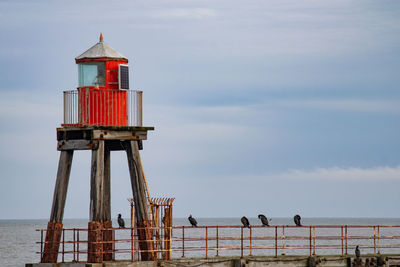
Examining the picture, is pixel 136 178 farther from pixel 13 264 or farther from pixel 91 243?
pixel 13 264

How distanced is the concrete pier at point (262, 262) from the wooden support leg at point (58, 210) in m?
0.73

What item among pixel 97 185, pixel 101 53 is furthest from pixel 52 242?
pixel 101 53

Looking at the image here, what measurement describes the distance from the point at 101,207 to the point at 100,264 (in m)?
2.25

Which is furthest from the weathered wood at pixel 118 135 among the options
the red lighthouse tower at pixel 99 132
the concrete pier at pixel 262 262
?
the concrete pier at pixel 262 262

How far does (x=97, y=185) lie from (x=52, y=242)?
8.22 feet

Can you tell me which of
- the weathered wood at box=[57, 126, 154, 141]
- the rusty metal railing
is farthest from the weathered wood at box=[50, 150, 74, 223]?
the rusty metal railing

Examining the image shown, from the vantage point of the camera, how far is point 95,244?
28.6 m

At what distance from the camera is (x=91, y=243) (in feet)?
93.9

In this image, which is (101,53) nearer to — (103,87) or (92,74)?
(92,74)

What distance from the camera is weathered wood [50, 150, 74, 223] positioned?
2988 centimetres

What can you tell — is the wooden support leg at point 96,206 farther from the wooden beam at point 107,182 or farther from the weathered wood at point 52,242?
the wooden beam at point 107,182

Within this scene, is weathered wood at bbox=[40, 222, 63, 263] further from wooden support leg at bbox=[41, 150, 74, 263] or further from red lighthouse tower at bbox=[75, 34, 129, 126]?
red lighthouse tower at bbox=[75, 34, 129, 126]

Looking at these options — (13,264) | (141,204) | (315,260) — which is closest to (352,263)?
(315,260)

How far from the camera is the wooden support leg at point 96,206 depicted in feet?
93.9
